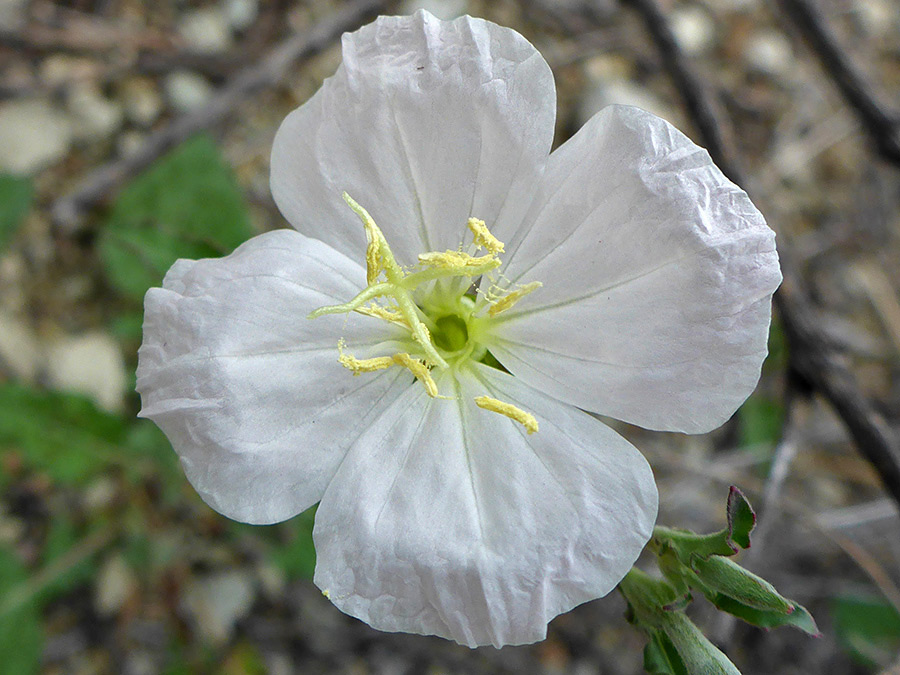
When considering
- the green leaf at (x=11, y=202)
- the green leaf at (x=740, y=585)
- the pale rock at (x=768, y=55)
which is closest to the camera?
the green leaf at (x=740, y=585)

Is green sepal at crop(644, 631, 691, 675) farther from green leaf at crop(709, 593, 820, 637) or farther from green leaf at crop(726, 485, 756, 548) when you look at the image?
green leaf at crop(726, 485, 756, 548)

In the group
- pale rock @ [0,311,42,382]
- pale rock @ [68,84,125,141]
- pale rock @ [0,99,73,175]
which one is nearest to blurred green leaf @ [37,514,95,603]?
pale rock @ [0,311,42,382]

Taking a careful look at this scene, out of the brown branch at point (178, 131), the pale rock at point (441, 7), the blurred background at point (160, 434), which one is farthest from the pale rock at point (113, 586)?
the pale rock at point (441, 7)

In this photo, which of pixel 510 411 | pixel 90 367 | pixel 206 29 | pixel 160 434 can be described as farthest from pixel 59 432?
pixel 206 29

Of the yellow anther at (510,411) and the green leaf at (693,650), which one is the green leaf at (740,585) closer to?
the green leaf at (693,650)

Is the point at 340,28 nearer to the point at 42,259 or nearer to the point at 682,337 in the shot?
the point at 42,259

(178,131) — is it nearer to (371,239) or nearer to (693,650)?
(371,239)

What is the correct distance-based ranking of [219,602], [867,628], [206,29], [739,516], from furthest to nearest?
[206,29]
[867,628]
[219,602]
[739,516]
